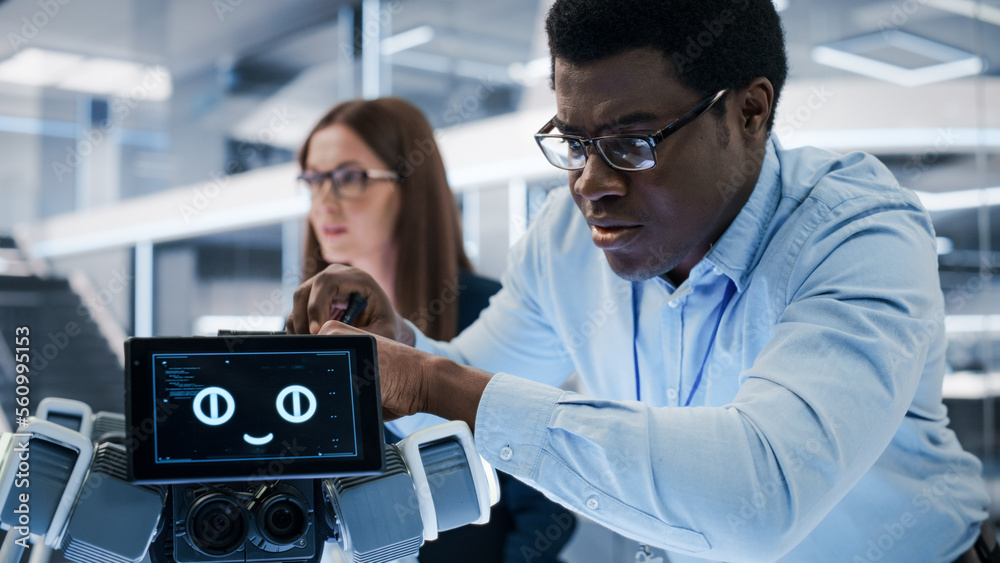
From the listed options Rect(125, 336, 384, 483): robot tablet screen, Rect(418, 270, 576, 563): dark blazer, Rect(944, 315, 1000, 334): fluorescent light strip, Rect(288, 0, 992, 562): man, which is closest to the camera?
Rect(125, 336, 384, 483): robot tablet screen

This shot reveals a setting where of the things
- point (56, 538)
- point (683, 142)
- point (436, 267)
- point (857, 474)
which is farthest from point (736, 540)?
point (436, 267)

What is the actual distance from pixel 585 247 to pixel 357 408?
0.74m

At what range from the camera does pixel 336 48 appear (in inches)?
205

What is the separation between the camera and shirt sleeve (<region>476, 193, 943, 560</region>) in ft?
2.66

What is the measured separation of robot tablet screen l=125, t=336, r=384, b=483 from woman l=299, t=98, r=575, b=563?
1.23 m

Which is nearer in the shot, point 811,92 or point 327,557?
point 327,557

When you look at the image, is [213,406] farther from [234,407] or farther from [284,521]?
[284,521]

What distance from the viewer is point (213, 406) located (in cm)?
75

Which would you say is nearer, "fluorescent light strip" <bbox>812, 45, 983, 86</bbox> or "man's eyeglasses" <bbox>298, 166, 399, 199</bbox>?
"man's eyeglasses" <bbox>298, 166, 399, 199</bbox>

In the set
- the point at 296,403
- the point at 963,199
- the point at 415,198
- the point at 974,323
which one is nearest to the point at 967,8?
the point at 963,199

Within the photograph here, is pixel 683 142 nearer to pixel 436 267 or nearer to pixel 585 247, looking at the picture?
pixel 585 247

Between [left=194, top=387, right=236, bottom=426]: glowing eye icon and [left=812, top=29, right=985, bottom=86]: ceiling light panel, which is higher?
[left=812, top=29, right=985, bottom=86]: ceiling light panel

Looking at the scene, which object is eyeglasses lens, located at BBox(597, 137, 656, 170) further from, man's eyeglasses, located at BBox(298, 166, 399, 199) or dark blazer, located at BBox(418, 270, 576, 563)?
man's eyeglasses, located at BBox(298, 166, 399, 199)

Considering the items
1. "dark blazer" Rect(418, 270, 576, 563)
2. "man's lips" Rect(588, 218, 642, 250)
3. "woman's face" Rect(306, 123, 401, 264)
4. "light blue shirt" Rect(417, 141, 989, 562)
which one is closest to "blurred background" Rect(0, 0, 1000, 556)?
"woman's face" Rect(306, 123, 401, 264)
